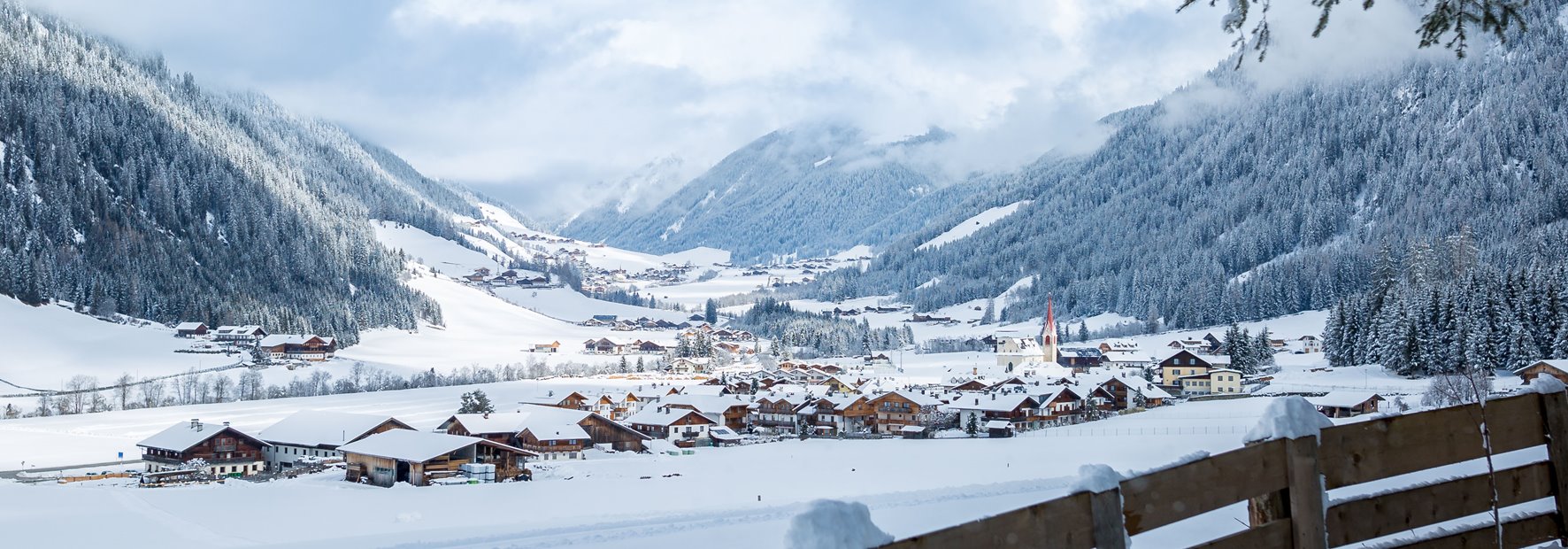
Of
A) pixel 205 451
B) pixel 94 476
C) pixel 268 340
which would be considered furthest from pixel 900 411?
pixel 268 340

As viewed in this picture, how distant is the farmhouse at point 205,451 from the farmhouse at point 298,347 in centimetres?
4651

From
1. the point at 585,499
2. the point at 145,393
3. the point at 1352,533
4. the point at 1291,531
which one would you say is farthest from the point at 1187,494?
the point at 145,393

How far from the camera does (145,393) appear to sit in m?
61.8

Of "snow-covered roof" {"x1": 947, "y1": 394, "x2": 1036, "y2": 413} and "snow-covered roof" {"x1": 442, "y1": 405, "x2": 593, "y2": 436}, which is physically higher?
"snow-covered roof" {"x1": 442, "y1": 405, "x2": 593, "y2": 436}

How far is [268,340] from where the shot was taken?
86.8m

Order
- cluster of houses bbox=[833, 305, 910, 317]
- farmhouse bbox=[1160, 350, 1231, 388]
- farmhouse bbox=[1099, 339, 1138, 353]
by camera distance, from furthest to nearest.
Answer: cluster of houses bbox=[833, 305, 910, 317], farmhouse bbox=[1099, 339, 1138, 353], farmhouse bbox=[1160, 350, 1231, 388]

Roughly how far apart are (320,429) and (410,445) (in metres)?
10.6

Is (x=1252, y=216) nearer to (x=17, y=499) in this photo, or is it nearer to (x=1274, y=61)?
(x=1274, y=61)

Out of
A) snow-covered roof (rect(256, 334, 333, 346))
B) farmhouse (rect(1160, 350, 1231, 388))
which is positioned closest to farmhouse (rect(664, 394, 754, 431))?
farmhouse (rect(1160, 350, 1231, 388))

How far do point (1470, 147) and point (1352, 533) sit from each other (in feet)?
447

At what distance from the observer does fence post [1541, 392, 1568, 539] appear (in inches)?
149

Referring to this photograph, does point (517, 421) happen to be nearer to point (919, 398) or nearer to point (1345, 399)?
point (919, 398)

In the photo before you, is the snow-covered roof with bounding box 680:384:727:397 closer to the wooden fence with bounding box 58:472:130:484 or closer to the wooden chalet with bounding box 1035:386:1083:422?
the wooden chalet with bounding box 1035:386:1083:422

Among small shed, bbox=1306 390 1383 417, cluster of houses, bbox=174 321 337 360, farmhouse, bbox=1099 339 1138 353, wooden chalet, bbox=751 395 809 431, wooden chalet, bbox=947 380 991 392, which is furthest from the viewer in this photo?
farmhouse, bbox=1099 339 1138 353
